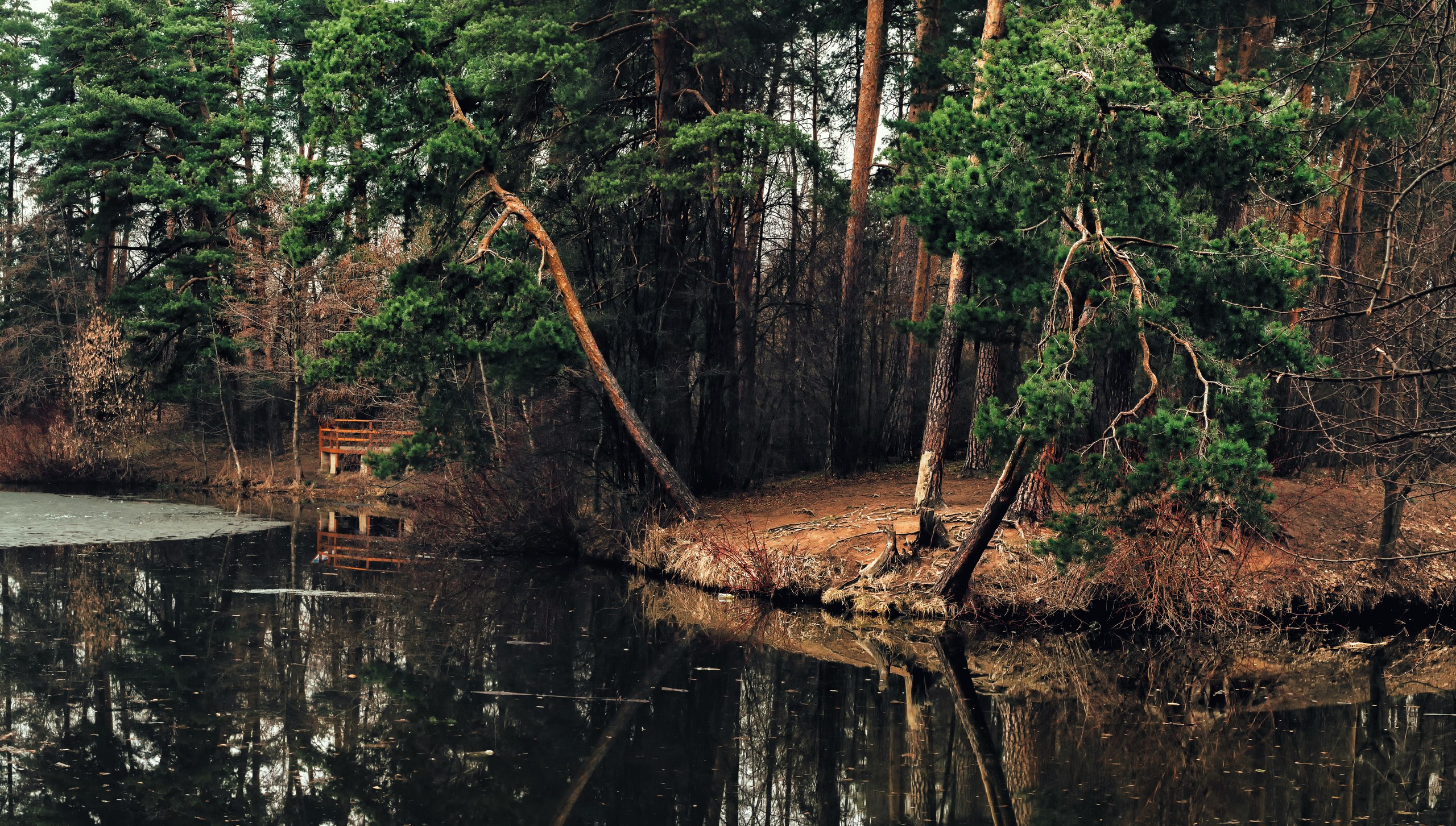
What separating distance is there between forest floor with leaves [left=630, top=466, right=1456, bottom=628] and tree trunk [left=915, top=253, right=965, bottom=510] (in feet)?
1.12

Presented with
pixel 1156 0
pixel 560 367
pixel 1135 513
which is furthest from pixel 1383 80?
pixel 560 367

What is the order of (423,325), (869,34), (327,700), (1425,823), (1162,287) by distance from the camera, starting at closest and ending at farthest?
(1425,823) → (327,700) → (1162,287) → (423,325) → (869,34)

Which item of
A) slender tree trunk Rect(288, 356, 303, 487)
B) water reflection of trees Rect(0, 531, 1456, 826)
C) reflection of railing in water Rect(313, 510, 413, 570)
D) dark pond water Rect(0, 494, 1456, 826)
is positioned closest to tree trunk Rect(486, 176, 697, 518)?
dark pond water Rect(0, 494, 1456, 826)

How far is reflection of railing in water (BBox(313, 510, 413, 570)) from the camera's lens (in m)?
20.1

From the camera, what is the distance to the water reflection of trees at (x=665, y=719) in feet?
27.3

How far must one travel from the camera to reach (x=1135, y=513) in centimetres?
1299

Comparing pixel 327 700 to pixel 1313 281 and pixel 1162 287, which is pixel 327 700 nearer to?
pixel 1162 287

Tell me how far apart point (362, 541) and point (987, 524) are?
13.2m

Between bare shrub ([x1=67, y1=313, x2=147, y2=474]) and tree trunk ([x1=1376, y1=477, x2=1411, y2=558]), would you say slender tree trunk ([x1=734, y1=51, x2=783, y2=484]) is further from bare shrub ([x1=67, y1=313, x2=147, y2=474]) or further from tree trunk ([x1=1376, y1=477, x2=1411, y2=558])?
bare shrub ([x1=67, y1=313, x2=147, y2=474])

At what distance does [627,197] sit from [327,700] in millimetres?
10744

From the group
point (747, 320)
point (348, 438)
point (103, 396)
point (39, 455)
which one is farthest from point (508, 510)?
point (39, 455)

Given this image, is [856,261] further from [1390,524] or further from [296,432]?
[296,432]

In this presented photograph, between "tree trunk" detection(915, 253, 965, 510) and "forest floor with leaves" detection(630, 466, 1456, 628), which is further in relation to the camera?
"tree trunk" detection(915, 253, 965, 510)

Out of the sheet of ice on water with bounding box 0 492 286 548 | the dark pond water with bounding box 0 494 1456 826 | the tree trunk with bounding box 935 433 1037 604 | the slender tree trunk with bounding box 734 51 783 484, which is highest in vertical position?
the slender tree trunk with bounding box 734 51 783 484
